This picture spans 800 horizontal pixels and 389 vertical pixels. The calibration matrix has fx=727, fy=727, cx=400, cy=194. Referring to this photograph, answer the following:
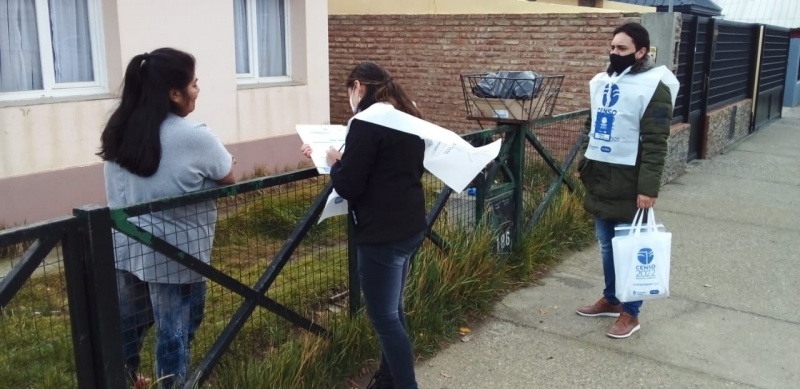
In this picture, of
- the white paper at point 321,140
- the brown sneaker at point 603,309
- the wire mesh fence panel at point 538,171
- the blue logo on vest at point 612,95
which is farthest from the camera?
the wire mesh fence panel at point 538,171

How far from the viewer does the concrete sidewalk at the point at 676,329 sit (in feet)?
12.8

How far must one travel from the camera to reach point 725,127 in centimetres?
1135

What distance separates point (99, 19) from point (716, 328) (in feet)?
19.7

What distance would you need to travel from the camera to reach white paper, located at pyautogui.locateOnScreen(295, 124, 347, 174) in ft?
10.5

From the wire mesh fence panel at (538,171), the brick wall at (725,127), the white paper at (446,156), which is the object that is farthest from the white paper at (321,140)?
the brick wall at (725,127)

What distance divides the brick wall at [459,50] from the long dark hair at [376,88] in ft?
21.3

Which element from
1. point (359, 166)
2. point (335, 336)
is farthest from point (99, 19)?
point (359, 166)

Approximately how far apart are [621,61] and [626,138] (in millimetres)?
443

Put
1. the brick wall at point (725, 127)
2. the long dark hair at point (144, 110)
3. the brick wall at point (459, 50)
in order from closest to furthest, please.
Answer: the long dark hair at point (144, 110), the brick wall at point (459, 50), the brick wall at point (725, 127)

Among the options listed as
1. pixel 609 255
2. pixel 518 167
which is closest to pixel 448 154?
pixel 609 255

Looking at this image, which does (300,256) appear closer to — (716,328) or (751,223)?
(716,328)

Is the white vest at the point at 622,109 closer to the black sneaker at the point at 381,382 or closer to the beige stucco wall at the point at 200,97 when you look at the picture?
the black sneaker at the point at 381,382

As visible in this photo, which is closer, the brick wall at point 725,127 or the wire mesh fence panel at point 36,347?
the wire mesh fence panel at point 36,347

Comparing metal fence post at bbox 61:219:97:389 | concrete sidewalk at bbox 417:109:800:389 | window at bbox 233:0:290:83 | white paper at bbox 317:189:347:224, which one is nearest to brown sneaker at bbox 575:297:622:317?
concrete sidewalk at bbox 417:109:800:389
